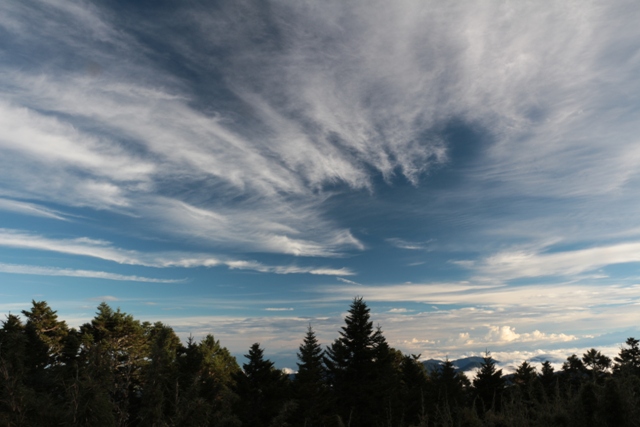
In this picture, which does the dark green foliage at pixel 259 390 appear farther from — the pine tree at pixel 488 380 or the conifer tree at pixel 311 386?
the pine tree at pixel 488 380

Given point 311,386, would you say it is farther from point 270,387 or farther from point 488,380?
point 488,380

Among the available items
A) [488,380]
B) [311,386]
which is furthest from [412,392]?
[311,386]

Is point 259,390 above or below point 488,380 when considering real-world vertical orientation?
below

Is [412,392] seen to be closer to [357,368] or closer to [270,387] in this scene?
[357,368]

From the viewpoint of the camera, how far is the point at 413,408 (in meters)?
48.5

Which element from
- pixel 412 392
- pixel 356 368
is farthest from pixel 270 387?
pixel 412 392

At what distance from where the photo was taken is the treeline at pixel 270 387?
10.1 metres

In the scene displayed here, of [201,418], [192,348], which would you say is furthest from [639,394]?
A: [192,348]

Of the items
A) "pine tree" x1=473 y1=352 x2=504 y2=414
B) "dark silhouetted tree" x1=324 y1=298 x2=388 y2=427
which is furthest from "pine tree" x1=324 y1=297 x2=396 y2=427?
"pine tree" x1=473 y1=352 x2=504 y2=414

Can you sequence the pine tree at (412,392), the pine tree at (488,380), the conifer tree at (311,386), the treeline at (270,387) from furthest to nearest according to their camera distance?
the pine tree at (488,380) → the pine tree at (412,392) → the conifer tree at (311,386) → the treeline at (270,387)

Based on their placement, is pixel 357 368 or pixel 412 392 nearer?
pixel 357 368

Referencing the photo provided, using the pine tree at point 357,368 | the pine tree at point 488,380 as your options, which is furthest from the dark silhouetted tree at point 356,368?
the pine tree at point 488,380

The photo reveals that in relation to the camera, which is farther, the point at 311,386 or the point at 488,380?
the point at 488,380

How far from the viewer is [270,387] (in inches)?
1585
